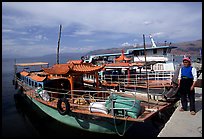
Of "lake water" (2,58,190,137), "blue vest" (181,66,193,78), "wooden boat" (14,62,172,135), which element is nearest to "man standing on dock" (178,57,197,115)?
"blue vest" (181,66,193,78)

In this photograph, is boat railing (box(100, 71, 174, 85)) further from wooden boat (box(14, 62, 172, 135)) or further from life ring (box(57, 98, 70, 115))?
life ring (box(57, 98, 70, 115))

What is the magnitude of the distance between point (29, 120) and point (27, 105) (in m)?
3.98

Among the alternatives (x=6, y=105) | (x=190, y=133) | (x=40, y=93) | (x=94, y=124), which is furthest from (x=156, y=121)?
(x=6, y=105)

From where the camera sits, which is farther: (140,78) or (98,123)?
(140,78)

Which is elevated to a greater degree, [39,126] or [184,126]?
[184,126]

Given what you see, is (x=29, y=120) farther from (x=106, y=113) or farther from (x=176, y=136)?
(x=176, y=136)

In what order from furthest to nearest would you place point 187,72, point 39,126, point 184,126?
point 39,126
point 187,72
point 184,126

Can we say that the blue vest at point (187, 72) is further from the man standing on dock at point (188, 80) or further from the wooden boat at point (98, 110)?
the wooden boat at point (98, 110)

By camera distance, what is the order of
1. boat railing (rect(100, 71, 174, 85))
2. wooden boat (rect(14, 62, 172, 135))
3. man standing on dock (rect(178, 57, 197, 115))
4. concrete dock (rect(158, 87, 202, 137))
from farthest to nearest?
boat railing (rect(100, 71, 174, 85))
wooden boat (rect(14, 62, 172, 135))
man standing on dock (rect(178, 57, 197, 115))
concrete dock (rect(158, 87, 202, 137))

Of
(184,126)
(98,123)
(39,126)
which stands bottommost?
(39,126)

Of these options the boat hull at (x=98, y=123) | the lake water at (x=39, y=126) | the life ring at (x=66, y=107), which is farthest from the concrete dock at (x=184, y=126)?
the life ring at (x=66, y=107)

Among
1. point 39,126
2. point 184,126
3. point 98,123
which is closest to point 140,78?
point 98,123

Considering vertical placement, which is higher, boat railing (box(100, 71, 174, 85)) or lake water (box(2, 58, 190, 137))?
boat railing (box(100, 71, 174, 85))

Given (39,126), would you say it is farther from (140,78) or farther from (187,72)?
(187,72)
